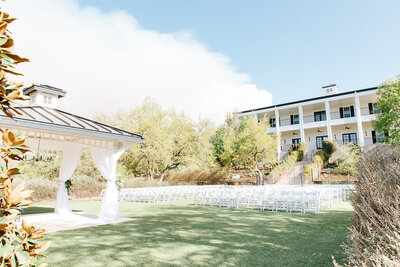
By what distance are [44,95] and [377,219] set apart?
12.2 metres

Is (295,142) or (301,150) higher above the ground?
(295,142)

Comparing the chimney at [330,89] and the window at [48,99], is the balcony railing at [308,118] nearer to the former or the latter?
the chimney at [330,89]

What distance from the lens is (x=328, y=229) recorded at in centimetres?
728

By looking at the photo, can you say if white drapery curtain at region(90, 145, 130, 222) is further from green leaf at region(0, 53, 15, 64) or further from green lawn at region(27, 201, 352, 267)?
green leaf at region(0, 53, 15, 64)

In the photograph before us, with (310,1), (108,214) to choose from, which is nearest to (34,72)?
(108,214)

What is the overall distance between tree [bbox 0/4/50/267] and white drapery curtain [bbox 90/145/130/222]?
803 centimetres

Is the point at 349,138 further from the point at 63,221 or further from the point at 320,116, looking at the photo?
the point at 63,221

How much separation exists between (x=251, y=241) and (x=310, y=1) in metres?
12.3

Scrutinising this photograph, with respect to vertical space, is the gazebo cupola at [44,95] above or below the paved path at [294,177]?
above

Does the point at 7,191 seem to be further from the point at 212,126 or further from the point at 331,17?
the point at 212,126

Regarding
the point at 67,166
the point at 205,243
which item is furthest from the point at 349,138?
the point at 67,166

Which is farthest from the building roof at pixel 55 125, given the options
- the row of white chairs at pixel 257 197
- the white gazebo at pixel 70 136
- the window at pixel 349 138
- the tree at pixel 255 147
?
the window at pixel 349 138

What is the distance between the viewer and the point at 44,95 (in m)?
10.7

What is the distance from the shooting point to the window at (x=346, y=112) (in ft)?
103
